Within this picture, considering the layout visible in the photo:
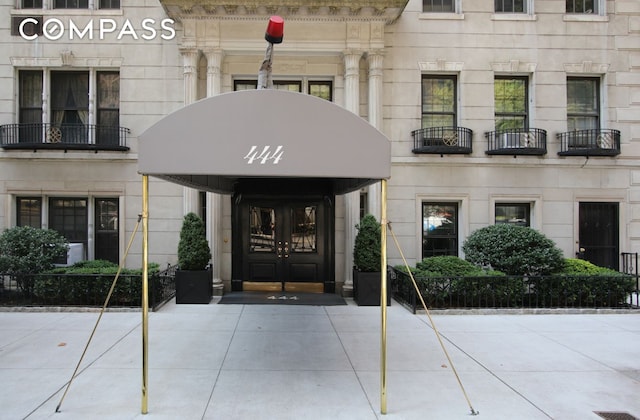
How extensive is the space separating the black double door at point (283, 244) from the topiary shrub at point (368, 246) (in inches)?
61.9

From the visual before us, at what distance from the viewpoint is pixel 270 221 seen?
12.1 meters

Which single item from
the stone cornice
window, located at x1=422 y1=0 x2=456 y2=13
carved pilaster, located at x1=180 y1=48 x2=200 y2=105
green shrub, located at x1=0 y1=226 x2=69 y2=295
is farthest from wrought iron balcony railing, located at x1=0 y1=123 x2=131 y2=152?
window, located at x1=422 y1=0 x2=456 y2=13

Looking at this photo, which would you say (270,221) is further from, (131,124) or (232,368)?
(232,368)

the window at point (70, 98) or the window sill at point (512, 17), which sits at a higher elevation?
the window sill at point (512, 17)

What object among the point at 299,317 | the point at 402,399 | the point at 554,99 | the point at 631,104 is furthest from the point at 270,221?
the point at 631,104

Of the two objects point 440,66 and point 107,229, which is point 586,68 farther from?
point 107,229

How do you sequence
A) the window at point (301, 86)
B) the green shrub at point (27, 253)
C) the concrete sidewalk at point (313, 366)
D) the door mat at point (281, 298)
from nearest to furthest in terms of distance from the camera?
1. the concrete sidewalk at point (313, 366)
2. the green shrub at point (27, 253)
3. the door mat at point (281, 298)
4. the window at point (301, 86)

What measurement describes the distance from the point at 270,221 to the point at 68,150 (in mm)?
6055

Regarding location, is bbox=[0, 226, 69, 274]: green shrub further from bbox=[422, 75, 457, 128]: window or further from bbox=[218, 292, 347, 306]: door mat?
bbox=[422, 75, 457, 128]: window

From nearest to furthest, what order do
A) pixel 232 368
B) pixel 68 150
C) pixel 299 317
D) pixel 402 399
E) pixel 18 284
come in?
pixel 402 399 < pixel 232 368 < pixel 299 317 < pixel 18 284 < pixel 68 150

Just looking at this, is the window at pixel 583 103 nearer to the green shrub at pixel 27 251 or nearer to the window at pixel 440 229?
the window at pixel 440 229

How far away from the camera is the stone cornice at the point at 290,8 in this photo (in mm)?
10930

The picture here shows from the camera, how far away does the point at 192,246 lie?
403 inches

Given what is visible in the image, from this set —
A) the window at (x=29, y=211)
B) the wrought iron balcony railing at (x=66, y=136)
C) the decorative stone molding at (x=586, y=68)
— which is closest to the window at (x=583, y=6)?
the decorative stone molding at (x=586, y=68)
